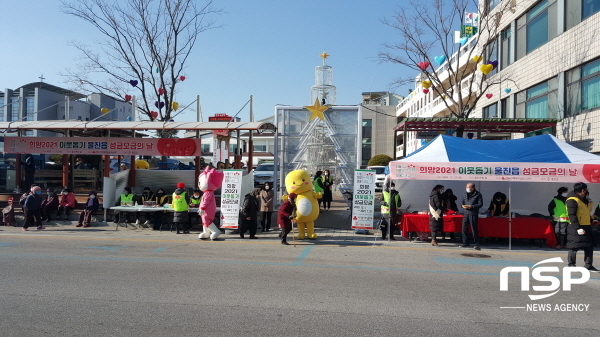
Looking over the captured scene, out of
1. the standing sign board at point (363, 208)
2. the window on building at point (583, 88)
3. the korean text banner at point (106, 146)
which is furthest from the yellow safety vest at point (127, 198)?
the window on building at point (583, 88)

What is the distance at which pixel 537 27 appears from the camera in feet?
67.9

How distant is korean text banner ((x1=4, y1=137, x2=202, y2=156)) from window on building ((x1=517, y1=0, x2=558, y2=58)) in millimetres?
15302

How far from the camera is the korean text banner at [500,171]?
1179 centimetres

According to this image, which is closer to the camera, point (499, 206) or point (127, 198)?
point (499, 206)

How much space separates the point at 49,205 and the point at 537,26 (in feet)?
69.7

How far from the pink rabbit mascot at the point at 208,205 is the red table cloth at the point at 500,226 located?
18.1 feet

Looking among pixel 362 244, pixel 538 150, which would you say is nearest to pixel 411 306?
pixel 362 244

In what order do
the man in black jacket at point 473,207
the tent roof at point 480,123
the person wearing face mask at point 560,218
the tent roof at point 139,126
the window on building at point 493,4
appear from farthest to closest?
Result: the window on building at point 493,4 → the tent roof at point 480,123 → the tent roof at point 139,126 → the person wearing face mask at point 560,218 → the man in black jacket at point 473,207

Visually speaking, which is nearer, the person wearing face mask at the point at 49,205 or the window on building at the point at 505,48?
the person wearing face mask at the point at 49,205

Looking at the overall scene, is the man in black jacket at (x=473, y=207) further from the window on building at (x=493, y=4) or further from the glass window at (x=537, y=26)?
the window on building at (x=493, y=4)

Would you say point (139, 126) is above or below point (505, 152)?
above

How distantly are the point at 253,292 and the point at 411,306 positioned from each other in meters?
2.36

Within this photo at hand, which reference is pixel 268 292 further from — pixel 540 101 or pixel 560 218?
pixel 540 101

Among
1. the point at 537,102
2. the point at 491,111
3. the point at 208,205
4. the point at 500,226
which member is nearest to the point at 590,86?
the point at 537,102
